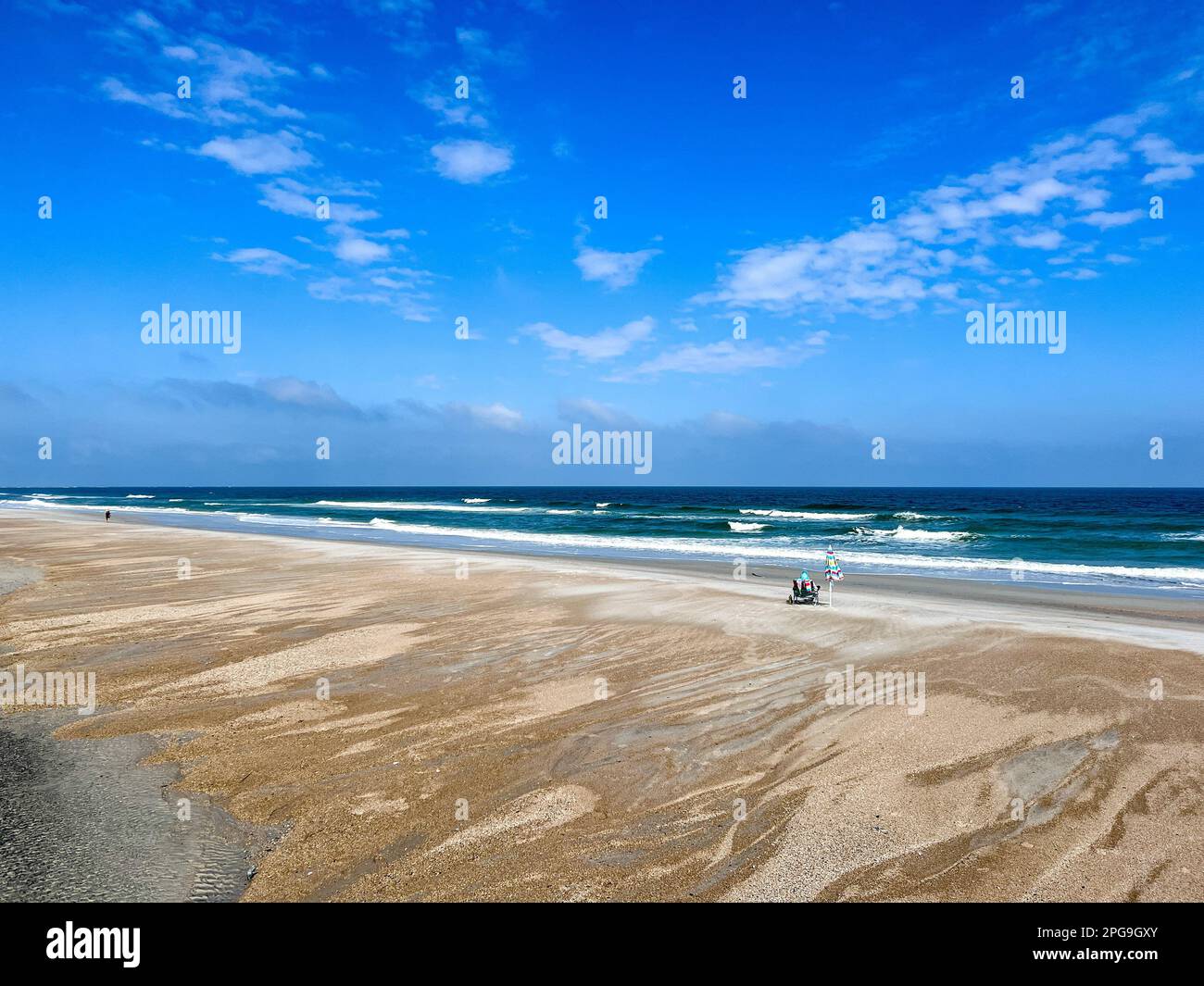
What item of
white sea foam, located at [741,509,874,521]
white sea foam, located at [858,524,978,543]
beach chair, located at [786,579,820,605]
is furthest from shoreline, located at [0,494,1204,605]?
white sea foam, located at [741,509,874,521]

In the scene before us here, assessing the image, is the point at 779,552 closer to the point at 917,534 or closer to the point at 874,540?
the point at 874,540

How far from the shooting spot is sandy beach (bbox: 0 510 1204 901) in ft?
16.6

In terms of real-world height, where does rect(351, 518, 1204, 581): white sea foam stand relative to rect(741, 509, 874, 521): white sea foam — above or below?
below

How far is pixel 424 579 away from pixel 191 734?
41.8 ft

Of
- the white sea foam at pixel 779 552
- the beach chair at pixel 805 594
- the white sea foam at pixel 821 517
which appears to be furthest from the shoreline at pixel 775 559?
the white sea foam at pixel 821 517

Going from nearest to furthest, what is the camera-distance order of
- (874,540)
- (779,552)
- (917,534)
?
1. (779,552)
2. (874,540)
3. (917,534)

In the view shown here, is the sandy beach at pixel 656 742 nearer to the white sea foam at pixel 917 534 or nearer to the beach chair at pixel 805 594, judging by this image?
the beach chair at pixel 805 594

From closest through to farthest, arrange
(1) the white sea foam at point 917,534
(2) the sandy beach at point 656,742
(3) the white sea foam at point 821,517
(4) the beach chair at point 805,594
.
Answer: (2) the sandy beach at point 656,742, (4) the beach chair at point 805,594, (1) the white sea foam at point 917,534, (3) the white sea foam at point 821,517

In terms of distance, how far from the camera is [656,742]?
7656mm

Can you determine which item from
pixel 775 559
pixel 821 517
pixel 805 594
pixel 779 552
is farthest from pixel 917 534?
pixel 805 594

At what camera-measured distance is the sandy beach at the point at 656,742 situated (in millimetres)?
5074

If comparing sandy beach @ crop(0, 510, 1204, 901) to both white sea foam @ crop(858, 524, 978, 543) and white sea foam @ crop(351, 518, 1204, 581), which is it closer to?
white sea foam @ crop(351, 518, 1204, 581)
